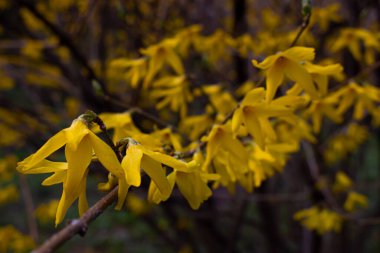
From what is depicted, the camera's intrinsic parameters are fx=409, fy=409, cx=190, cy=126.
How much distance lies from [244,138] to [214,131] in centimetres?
38

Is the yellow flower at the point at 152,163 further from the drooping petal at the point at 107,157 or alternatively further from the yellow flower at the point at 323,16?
the yellow flower at the point at 323,16

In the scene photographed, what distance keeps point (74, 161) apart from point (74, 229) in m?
0.18

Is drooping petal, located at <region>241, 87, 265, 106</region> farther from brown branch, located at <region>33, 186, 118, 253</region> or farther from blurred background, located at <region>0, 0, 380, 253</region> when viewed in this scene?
blurred background, located at <region>0, 0, 380, 253</region>

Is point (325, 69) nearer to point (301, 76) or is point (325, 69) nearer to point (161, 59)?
point (301, 76)

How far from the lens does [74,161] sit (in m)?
0.91

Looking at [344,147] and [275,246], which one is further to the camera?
[275,246]

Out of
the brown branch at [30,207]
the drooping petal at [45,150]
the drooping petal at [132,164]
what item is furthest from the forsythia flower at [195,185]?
the brown branch at [30,207]

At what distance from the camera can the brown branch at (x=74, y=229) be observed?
70cm

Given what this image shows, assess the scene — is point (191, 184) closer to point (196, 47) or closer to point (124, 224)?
point (196, 47)

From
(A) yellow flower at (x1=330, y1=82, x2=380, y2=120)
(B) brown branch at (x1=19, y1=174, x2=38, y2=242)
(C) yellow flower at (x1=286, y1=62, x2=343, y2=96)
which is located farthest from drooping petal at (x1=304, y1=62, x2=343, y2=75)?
(B) brown branch at (x1=19, y1=174, x2=38, y2=242)

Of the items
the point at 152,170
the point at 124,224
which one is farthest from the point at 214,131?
the point at 124,224

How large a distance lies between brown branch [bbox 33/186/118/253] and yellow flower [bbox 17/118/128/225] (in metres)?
0.04

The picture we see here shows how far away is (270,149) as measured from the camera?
154 centimetres

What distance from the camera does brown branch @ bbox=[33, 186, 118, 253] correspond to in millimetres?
701
